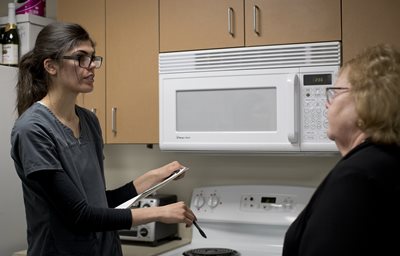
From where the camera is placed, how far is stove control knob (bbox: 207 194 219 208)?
7.88 feet

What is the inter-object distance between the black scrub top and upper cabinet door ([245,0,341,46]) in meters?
→ 0.88

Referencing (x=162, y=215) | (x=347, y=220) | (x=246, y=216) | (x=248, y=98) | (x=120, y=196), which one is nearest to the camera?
(x=347, y=220)

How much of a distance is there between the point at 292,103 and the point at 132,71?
0.78 meters

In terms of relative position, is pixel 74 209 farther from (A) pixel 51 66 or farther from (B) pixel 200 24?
(B) pixel 200 24

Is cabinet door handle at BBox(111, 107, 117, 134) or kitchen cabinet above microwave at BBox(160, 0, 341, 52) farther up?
kitchen cabinet above microwave at BBox(160, 0, 341, 52)

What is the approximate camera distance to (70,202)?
1470mm

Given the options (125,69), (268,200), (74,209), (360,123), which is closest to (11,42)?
(125,69)

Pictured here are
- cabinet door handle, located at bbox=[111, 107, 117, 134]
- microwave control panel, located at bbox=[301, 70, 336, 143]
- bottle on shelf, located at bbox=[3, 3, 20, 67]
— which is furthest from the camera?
bottle on shelf, located at bbox=[3, 3, 20, 67]

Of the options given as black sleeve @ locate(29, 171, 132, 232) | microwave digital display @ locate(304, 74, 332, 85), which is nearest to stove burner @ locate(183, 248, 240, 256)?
black sleeve @ locate(29, 171, 132, 232)

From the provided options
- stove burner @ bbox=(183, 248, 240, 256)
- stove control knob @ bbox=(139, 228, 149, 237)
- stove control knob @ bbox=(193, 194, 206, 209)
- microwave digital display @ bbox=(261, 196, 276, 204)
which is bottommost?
stove burner @ bbox=(183, 248, 240, 256)

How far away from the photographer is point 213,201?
241 centimetres

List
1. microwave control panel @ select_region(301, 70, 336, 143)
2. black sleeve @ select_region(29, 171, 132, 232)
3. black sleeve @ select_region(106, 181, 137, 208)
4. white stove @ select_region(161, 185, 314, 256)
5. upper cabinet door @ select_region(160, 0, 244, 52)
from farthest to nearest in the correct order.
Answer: white stove @ select_region(161, 185, 314, 256), upper cabinet door @ select_region(160, 0, 244, 52), microwave control panel @ select_region(301, 70, 336, 143), black sleeve @ select_region(106, 181, 137, 208), black sleeve @ select_region(29, 171, 132, 232)

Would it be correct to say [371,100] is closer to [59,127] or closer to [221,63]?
[59,127]

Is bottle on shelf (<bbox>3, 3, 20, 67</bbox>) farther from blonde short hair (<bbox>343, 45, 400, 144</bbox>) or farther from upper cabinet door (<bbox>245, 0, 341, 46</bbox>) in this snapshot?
blonde short hair (<bbox>343, 45, 400, 144</bbox>)
